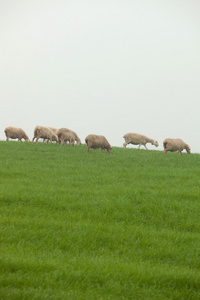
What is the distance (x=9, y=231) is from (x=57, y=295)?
300 centimetres

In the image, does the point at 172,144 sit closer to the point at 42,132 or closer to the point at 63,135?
the point at 63,135

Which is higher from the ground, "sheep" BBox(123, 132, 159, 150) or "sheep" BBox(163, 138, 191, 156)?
"sheep" BBox(123, 132, 159, 150)

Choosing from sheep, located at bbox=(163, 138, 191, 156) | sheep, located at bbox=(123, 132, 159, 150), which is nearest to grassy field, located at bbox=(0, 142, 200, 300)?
sheep, located at bbox=(163, 138, 191, 156)

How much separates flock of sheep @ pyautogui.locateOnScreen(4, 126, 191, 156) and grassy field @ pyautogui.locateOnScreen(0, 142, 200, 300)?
7.04 m

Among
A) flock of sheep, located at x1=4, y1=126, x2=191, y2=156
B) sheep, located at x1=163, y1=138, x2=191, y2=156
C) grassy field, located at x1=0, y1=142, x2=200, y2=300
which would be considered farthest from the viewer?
sheep, located at x1=163, y1=138, x2=191, y2=156

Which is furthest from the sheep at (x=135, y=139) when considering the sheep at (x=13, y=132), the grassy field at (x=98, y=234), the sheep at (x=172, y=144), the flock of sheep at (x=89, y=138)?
the grassy field at (x=98, y=234)

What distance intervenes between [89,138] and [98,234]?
14382mm

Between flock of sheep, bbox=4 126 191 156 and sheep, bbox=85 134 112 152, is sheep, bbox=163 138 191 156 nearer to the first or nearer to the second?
flock of sheep, bbox=4 126 191 156

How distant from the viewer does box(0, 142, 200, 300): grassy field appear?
535cm

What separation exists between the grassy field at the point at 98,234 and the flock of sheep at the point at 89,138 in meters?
7.04

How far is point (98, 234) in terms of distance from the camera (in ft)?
25.1

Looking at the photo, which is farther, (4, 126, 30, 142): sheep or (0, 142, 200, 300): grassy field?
(4, 126, 30, 142): sheep

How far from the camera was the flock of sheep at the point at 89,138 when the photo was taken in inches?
874

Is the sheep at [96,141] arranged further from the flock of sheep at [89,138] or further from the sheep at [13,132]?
the sheep at [13,132]
